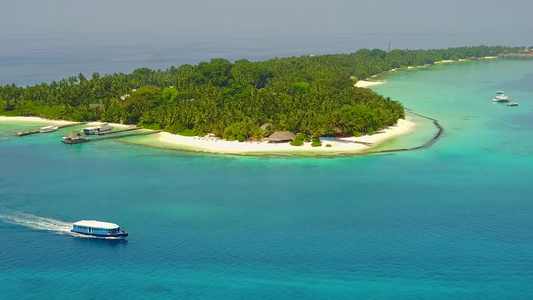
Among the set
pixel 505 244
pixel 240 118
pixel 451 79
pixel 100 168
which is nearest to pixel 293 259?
pixel 505 244

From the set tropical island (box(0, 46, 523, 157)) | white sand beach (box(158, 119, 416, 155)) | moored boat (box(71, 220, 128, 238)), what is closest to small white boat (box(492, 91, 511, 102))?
tropical island (box(0, 46, 523, 157))

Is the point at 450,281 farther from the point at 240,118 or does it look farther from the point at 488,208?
the point at 240,118

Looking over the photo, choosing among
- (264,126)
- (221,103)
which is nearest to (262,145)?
(264,126)

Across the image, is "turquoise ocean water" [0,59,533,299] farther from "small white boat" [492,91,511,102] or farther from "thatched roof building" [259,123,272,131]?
"small white boat" [492,91,511,102]

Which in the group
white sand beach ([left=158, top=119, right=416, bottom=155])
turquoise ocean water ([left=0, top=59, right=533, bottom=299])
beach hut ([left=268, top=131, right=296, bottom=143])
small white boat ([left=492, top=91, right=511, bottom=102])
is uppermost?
small white boat ([left=492, top=91, right=511, bottom=102])

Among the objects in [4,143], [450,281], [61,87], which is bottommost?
[450,281]

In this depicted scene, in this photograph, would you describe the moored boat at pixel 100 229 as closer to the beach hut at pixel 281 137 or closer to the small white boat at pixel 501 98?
Result: the beach hut at pixel 281 137
